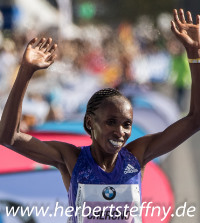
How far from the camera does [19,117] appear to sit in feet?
8.70

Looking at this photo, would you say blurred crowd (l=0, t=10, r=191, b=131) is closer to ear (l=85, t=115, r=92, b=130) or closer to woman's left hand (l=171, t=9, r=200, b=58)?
woman's left hand (l=171, t=9, r=200, b=58)

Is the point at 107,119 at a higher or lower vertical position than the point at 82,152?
higher

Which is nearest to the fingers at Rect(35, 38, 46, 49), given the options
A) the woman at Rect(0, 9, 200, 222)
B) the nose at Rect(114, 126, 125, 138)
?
the woman at Rect(0, 9, 200, 222)

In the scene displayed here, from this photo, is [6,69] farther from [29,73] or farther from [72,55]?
[29,73]

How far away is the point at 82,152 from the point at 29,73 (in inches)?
20.9

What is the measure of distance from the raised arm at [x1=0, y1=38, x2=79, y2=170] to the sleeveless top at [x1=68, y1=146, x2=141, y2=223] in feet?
0.37

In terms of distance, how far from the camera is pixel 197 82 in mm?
2898

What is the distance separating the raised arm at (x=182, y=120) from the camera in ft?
9.43

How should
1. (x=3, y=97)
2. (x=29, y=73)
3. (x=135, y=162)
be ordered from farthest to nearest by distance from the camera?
(x=3, y=97)
(x=135, y=162)
(x=29, y=73)

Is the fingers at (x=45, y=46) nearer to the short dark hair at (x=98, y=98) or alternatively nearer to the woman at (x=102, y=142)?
the woman at (x=102, y=142)

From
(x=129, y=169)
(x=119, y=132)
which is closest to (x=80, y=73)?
(x=129, y=169)

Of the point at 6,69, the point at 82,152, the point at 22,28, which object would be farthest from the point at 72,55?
the point at 82,152

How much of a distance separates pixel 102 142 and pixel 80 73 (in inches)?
524

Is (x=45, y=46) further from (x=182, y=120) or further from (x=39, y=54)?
(x=182, y=120)
